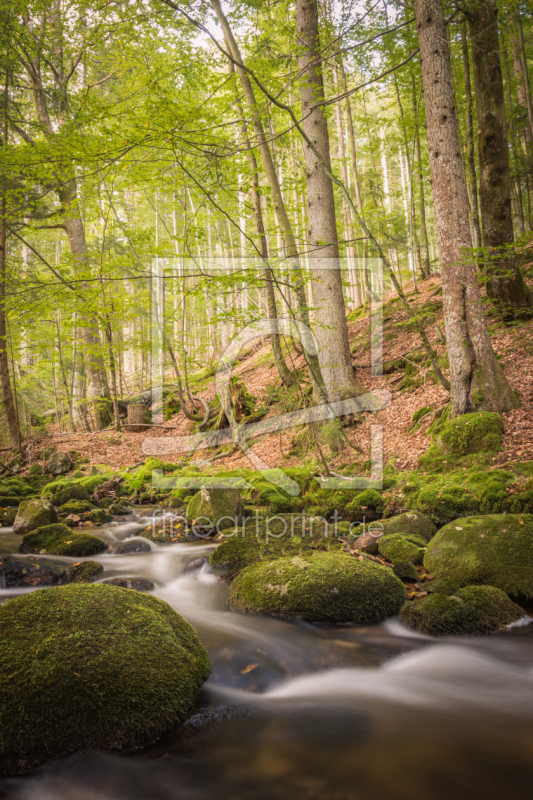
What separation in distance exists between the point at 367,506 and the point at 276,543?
164 cm

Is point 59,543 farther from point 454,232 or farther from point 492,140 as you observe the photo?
point 492,140

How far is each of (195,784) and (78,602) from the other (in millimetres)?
1341

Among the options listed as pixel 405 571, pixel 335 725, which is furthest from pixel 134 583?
pixel 405 571

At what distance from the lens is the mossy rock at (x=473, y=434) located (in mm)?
5992

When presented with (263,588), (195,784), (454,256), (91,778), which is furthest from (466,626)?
(454,256)

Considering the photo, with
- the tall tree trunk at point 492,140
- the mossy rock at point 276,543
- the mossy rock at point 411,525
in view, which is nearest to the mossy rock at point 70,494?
the mossy rock at point 276,543

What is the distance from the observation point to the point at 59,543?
6.40 meters

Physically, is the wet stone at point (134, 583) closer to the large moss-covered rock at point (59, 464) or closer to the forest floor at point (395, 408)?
the forest floor at point (395, 408)

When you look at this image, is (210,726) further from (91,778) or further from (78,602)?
(78,602)

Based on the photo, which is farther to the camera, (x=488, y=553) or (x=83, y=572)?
(x=83, y=572)

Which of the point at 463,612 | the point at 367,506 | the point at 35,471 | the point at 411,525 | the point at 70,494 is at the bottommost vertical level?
the point at 463,612

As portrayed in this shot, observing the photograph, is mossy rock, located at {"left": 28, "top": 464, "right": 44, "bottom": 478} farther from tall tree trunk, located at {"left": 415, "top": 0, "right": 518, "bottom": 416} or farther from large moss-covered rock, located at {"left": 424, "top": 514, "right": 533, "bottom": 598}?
tall tree trunk, located at {"left": 415, "top": 0, "right": 518, "bottom": 416}

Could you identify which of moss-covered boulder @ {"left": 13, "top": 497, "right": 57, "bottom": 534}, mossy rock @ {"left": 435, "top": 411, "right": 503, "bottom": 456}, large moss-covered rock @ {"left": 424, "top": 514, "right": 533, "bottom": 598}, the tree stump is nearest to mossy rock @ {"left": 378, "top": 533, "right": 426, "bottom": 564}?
large moss-covered rock @ {"left": 424, "top": 514, "right": 533, "bottom": 598}

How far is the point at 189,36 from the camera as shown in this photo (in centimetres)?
1293
